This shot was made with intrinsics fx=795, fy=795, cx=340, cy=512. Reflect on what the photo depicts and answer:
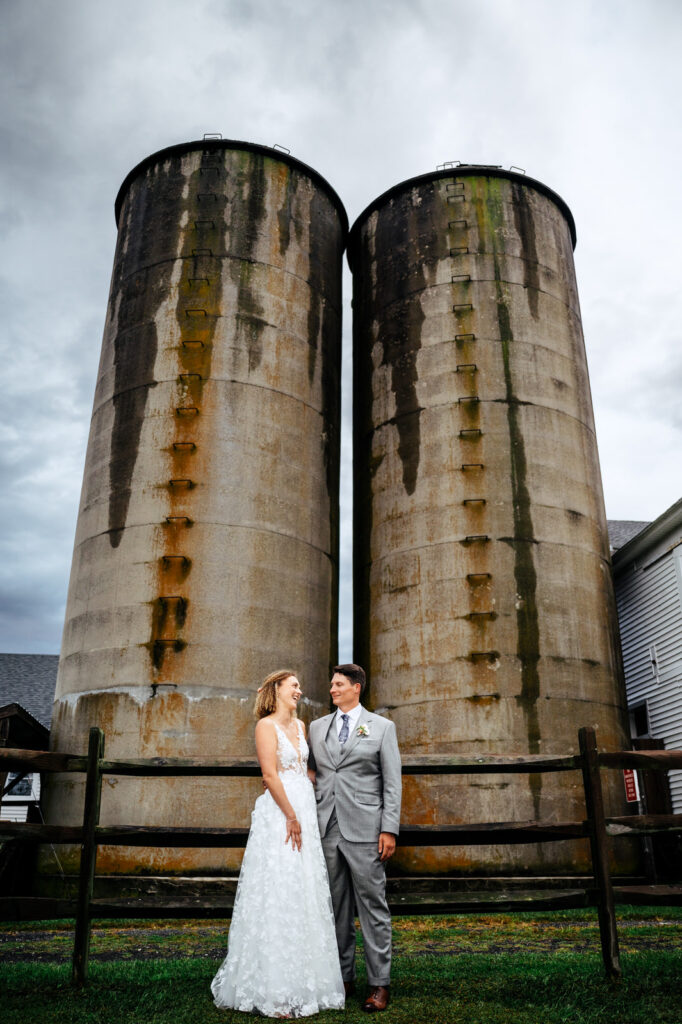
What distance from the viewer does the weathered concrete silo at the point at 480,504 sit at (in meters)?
13.5

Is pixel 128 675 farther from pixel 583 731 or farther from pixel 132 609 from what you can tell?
pixel 583 731

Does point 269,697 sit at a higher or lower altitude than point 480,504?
lower

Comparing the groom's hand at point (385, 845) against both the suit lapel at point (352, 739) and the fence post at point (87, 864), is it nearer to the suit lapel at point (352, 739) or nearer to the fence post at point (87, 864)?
the suit lapel at point (352, 739)

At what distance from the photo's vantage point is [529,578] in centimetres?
1440

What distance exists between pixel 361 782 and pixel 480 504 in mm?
10281

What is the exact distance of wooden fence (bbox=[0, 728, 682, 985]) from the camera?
210 inches

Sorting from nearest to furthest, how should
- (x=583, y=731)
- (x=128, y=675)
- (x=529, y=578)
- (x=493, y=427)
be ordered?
(x=583, y=731)
(x=128, y=675)
(x=529, y=578)
(x=493, y=427)

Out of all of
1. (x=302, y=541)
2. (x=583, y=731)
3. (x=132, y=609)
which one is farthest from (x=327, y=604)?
(x=583, y=731)

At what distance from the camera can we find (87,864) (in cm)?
546

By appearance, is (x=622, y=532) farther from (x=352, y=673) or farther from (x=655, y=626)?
(x=352, y=673)

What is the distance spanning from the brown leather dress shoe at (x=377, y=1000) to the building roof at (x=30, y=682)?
22723 millimetres

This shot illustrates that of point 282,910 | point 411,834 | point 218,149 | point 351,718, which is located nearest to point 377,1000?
point 282,910

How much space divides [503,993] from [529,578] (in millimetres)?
10008

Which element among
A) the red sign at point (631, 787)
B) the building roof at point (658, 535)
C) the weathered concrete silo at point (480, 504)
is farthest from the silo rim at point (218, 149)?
the red sign at point (631, 787)
